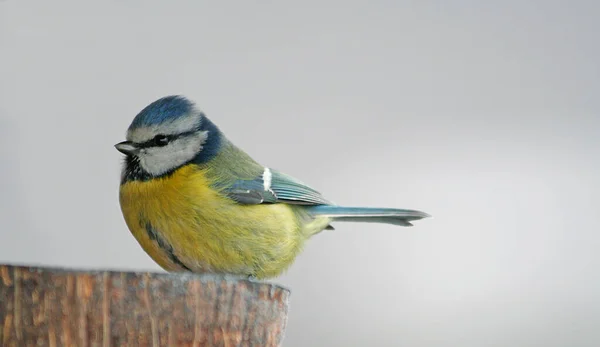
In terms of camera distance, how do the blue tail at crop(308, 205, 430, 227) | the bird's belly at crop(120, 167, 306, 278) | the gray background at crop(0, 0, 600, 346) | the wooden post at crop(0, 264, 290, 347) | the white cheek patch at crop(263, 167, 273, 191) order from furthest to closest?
the gray background at crop(0, 0, 600, 346), the blue tail at crop(308, 205, 430, 227), the white cheek patch at crop(263, 167, 273, 191), the bird's belly at crop(120, 167, 306, 278), the wooden post at crop(0, 264, 290, 347)

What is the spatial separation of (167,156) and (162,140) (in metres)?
0.03

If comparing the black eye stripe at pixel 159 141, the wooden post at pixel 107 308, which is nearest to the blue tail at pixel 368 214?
the black eye stripe at pixel 159 141

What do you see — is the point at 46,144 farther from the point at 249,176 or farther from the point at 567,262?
the point at 567,262

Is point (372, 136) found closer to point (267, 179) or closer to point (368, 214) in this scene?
point (368, 214)

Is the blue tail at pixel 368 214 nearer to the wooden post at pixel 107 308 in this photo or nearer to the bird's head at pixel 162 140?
the bird's head at pixel 162 140

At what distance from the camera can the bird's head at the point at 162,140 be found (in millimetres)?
1145

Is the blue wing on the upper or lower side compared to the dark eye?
lower

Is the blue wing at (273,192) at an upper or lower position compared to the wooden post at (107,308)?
upper

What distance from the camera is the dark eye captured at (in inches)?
45.4

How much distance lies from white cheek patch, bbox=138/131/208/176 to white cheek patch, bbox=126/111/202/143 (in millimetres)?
17

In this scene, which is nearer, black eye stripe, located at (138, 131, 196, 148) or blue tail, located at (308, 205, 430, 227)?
black eye stripe, located at (138, 131, 196, 148)

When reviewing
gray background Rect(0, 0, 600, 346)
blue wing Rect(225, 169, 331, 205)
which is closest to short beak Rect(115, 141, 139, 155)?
blue wing Rect(225, 169, 331, 205)

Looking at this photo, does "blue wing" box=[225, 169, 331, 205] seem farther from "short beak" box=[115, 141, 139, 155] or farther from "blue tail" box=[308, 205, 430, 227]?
"short beak" box=[115, 141, 139, 155]

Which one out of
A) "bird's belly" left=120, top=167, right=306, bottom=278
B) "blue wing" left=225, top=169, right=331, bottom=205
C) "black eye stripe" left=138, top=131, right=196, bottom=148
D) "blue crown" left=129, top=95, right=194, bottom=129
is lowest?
"bird's belly" left=120, top=167, right=306, bottom=278
